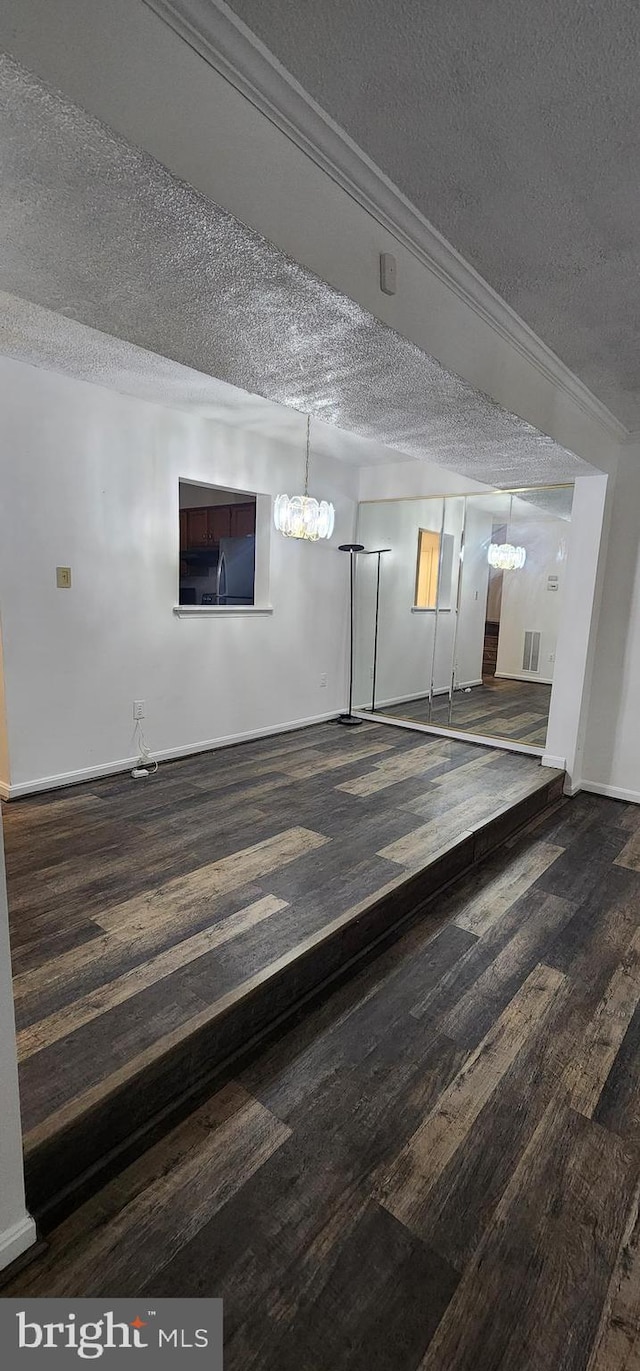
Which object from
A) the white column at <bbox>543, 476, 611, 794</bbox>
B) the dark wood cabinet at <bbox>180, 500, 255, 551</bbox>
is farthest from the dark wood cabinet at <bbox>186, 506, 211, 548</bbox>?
the white column at <bbox>543, 476, 611, 794</bbox>

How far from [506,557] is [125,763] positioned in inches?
135

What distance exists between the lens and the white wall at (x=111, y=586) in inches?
122

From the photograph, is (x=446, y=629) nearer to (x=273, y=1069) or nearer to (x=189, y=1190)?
(x=273, y=1069)

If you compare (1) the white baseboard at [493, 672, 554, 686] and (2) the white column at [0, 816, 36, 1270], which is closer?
(2) the white column at [0, 816, 36, 1270]

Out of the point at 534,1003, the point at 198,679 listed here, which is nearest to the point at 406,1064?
the point at 534,1003

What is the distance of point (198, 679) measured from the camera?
4.14 meters

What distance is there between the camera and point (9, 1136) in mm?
1124

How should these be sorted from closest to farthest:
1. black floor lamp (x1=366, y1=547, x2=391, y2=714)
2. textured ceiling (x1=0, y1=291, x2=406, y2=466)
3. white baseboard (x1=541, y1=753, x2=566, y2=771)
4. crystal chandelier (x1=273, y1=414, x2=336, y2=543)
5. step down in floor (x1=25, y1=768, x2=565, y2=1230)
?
step down in floor (x1=25, y1=768, x2=565, y2=1230) < textured ceiling (x1=0, y1=291, x2=406, y2=466) < crystal chandelier (x1=273, y1=414, x2=336, y2=543) < white baseboard (x1=541, y1=753, x2=566, y2=771) < black floor lamp (x1=366, y1=547, x2=391, y2=714)

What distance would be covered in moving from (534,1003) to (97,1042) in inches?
55.8

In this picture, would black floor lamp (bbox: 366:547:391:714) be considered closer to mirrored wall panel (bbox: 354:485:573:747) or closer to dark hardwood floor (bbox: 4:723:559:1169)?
mirrored wall panel (bbox: 354:485:573:747)

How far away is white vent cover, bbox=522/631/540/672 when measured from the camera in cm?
494

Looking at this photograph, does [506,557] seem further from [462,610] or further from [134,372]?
[134,372]

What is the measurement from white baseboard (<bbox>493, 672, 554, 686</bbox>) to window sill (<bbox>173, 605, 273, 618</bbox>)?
2.33 m

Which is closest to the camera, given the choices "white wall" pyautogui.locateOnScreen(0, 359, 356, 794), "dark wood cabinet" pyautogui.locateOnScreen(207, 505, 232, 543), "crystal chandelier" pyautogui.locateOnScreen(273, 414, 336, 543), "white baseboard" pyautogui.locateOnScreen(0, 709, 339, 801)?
"white wall" pyautogui.locateOnScreen(0, 359, 356, 794)
